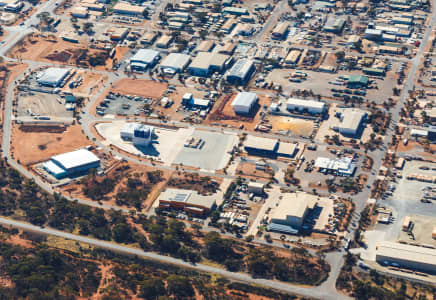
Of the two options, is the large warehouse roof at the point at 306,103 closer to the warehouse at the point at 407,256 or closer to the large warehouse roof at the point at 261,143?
the large warehouse roof at the point at 261,143

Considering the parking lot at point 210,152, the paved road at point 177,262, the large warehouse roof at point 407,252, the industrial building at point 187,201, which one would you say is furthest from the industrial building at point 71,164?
the large warehouse roof at point 407,252

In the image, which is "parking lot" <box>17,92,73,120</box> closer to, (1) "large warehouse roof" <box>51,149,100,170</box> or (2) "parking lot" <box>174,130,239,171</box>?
(1) "large warehouse roof" <box>51,149,100,170</box>

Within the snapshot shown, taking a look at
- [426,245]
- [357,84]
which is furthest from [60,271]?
[357,84]

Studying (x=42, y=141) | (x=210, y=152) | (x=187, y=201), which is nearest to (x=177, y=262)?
(x=187, y=201)

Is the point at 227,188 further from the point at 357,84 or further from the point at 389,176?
the point at 357,84

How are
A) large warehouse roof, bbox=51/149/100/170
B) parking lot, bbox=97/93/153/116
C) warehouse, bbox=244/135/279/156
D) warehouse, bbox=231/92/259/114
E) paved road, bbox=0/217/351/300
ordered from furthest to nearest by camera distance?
parking lot, bbox=97/93/153/116 → warehouse, bbox=231/92/259/114 → warehouse, bbox=244/135/279/156 → large warehouse roof, bbox=51/149/100/170 → paved road, bbox=0/217/351/300

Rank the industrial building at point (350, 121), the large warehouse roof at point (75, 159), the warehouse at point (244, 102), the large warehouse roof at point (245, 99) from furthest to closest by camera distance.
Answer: the large warehouse roof at point (245, 99) < the warehouse at point (244, 102) < the industrial building at point (350, 121) < the large warehouse roof at point (75, 159)

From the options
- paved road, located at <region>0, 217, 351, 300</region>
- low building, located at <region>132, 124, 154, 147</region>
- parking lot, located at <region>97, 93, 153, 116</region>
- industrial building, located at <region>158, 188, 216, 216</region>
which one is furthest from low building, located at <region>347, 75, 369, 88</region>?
paved road, located at <region>0, 217, 351, 300</region>
